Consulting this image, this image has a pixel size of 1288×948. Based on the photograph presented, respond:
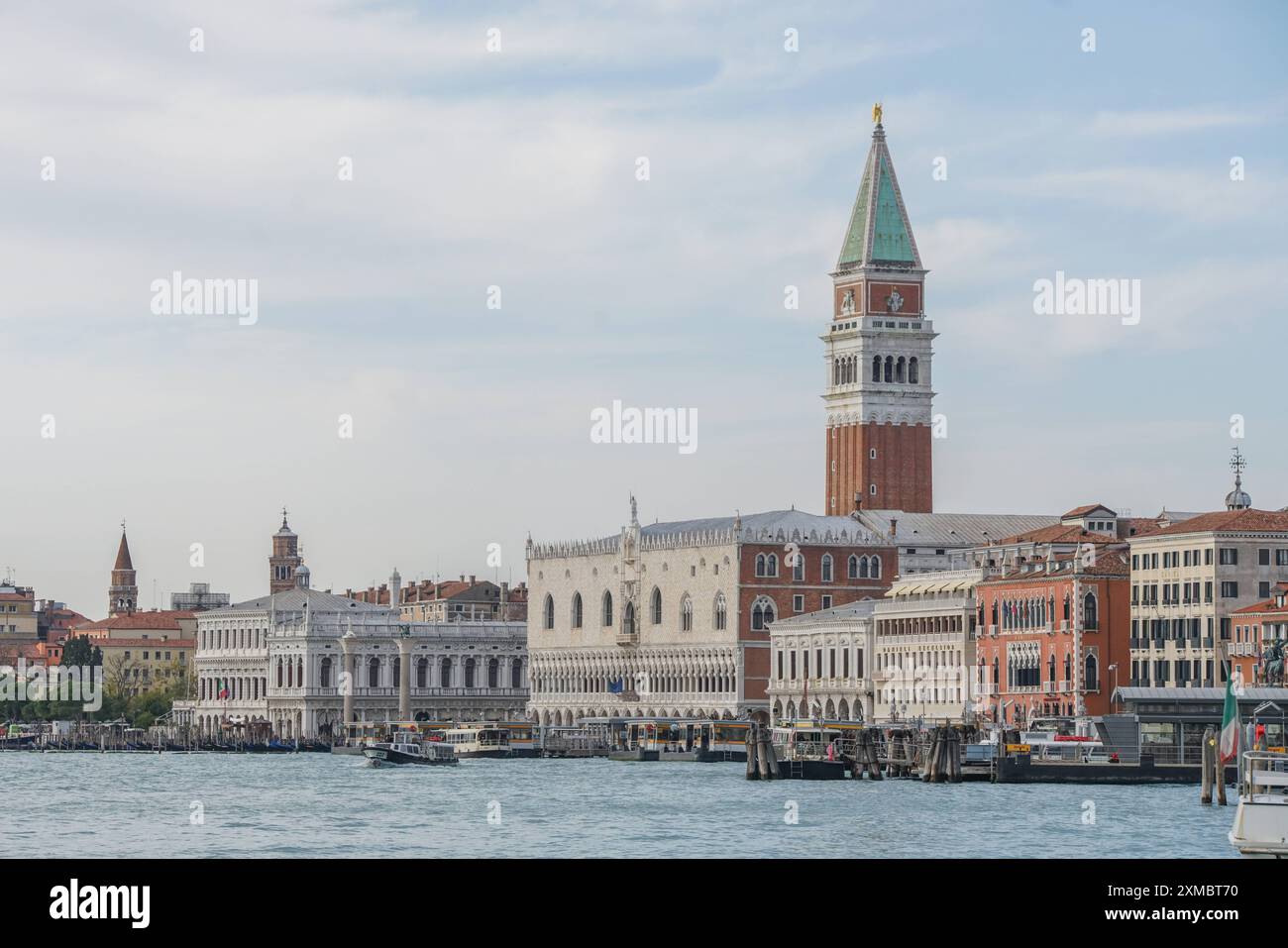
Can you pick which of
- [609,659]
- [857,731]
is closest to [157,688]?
[609,659]

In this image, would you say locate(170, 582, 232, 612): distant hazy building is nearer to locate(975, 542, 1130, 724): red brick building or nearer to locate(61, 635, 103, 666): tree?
locate(61, 635, 103, 666): tree

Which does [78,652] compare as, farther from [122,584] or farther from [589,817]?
[589,817]

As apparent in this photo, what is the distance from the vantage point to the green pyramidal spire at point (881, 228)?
132 m

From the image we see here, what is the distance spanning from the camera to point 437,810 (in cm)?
5806

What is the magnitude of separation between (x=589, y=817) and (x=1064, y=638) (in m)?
38.0

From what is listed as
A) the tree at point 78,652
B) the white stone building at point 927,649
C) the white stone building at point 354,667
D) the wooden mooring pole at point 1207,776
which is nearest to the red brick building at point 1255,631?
the white stone building at point 927,649

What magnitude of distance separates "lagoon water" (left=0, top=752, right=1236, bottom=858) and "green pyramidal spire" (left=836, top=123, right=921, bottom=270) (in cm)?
5332

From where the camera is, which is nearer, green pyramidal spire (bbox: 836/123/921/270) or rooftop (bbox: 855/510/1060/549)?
rooftop (bbox: 855/510/1060/549)

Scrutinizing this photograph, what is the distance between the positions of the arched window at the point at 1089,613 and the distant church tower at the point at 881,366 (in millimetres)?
42016

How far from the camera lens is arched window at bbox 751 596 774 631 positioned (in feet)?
397

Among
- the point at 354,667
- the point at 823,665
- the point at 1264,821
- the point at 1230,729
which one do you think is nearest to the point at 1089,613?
the point at 823,665

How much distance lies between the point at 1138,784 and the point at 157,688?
96.7 meters

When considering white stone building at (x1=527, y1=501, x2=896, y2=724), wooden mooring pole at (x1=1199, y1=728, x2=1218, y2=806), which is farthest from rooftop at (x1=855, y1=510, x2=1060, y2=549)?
wooden mooring pole at (x1=1199, y1=728, x2=1218, y2=806)
